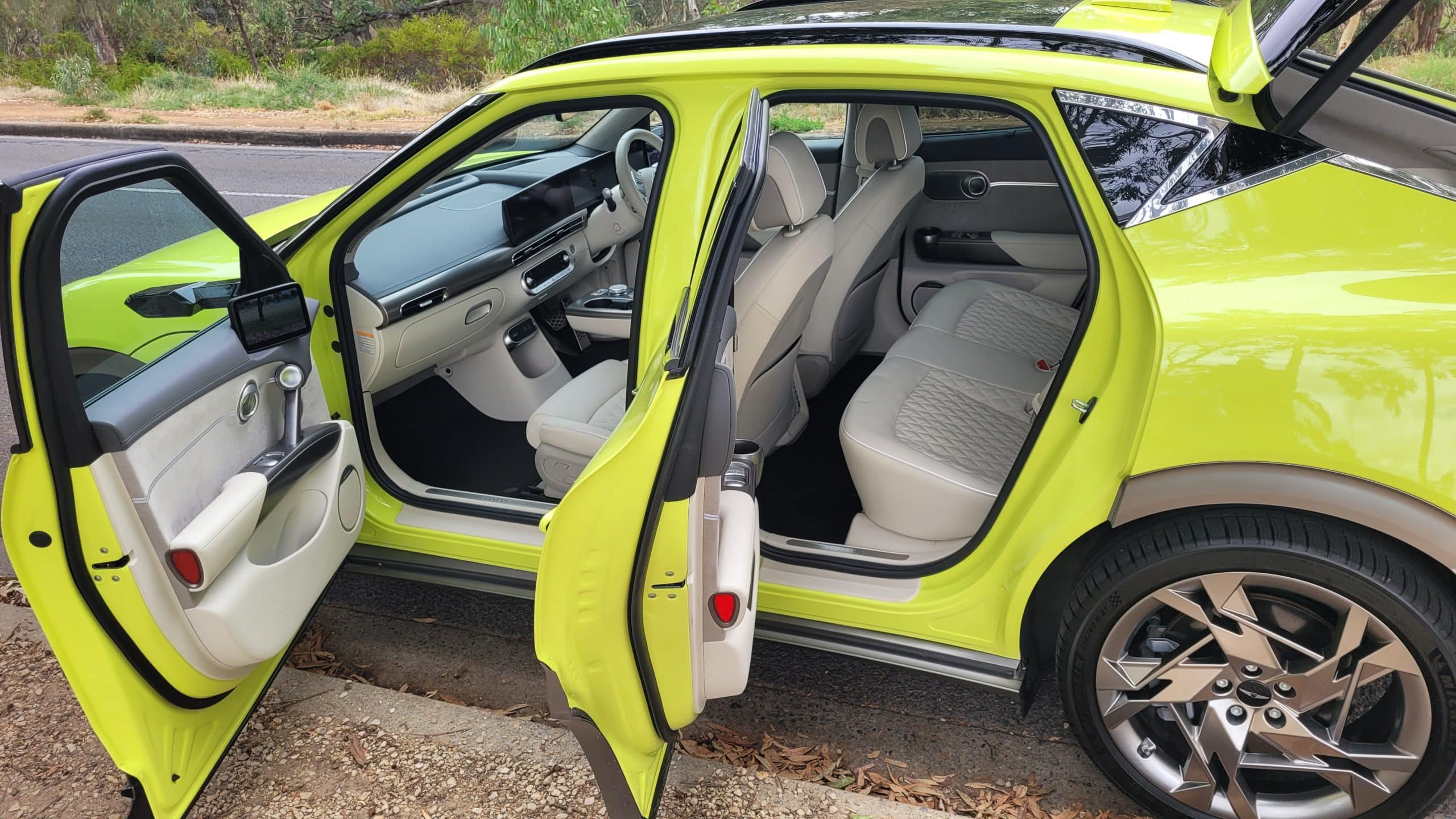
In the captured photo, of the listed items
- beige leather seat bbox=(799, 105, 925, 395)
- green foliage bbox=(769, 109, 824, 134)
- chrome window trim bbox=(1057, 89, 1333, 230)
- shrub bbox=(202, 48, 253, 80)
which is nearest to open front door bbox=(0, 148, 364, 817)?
beige leather seat bbox=(799, 105, 925, 395)

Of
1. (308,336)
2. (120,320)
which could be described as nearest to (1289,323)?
(308,336)

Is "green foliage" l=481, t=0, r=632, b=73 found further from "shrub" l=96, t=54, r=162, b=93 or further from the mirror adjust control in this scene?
the mirror adjust control

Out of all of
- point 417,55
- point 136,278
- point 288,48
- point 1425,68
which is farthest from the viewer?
point 288,48

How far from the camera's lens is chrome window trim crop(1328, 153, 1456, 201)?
152 cm

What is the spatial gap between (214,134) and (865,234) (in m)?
12.6

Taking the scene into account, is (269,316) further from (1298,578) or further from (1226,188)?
(1298,578)

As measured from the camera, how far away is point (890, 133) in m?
3.10

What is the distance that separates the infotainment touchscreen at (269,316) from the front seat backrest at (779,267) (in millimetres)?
1051

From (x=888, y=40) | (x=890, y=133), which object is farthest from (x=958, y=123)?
(x=888, y=40)

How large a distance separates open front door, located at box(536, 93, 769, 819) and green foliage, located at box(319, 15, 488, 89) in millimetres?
20519

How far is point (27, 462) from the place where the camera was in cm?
163

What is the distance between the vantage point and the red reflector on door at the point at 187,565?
1.79 metres

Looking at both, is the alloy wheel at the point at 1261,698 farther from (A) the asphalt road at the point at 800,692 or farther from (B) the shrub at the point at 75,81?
(B) the shrub at the point at 75,81

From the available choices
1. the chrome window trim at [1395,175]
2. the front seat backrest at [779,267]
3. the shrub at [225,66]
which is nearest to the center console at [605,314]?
the front seat backrest at [779,267]
